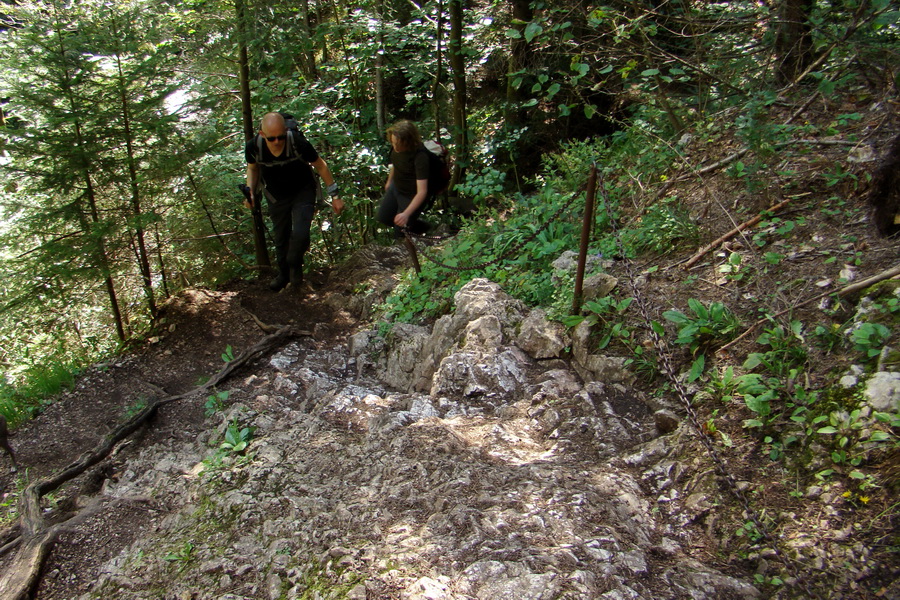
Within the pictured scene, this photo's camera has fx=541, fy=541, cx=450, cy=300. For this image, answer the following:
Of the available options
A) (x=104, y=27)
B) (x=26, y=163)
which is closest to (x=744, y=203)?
(x=104, y=27)

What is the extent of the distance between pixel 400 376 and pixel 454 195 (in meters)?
5.30

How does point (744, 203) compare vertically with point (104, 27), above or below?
below

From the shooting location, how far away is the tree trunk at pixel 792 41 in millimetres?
4508

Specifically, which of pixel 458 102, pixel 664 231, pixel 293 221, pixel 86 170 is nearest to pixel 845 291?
pixel 664 231

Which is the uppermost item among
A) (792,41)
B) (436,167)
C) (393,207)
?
(792,41)

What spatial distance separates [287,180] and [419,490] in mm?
4562

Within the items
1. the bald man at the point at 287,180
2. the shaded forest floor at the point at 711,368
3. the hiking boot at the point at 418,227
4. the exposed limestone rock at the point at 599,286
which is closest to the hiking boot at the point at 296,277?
the bald man at the point at 287,180

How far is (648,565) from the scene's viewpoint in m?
2.33

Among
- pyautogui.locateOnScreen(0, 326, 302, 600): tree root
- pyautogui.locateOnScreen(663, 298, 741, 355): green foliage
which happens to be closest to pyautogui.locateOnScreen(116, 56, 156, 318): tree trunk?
pyautogui.locateOnScreen(0, 326, 302, 600): tree root

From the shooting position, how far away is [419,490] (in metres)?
2.96

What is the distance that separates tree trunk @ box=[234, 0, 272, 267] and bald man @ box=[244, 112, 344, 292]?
12.6 inches

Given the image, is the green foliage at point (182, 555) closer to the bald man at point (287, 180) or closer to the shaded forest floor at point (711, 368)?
the shaded forest floor at point (711, 368)

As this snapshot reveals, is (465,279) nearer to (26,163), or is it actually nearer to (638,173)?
(638,173)

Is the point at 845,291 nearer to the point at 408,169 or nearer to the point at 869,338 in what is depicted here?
the point at 869,338
